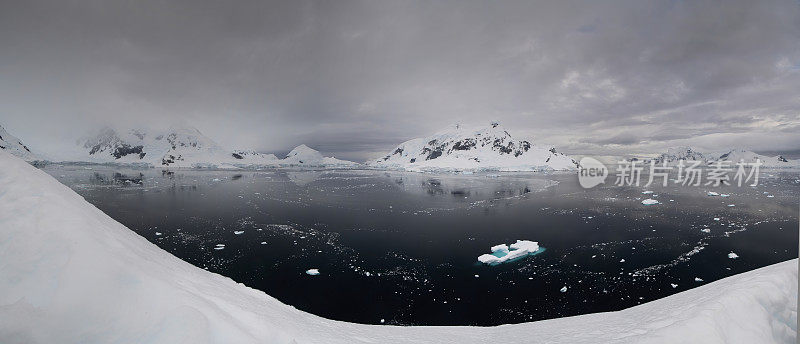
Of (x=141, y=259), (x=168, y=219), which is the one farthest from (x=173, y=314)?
(x=168, y=219)

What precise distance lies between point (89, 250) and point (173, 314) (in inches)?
48.3

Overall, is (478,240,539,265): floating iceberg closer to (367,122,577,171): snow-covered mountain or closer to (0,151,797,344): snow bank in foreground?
(0,151,797,344): snow bank in foreground

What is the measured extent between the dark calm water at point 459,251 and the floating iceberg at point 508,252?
0.48 metres

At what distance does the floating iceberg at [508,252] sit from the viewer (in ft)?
48.1

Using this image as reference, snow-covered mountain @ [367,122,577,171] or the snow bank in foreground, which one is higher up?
snow-covered mountain @ [367,122,577,171]

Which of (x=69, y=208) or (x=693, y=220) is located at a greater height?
(x=69, y=208)

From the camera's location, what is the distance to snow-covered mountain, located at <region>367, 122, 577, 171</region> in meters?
125

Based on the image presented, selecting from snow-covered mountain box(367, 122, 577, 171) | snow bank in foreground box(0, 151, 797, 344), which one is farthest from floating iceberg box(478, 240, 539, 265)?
snow-covered mountain box(367, 122, 577, 171)

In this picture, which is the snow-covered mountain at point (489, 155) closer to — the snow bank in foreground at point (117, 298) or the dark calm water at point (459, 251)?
the dark calm water at point (459, 251)

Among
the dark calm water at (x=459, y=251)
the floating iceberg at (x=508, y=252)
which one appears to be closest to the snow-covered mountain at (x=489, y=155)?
the dark calm water at (x=459, y=251)

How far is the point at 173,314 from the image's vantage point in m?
2.95

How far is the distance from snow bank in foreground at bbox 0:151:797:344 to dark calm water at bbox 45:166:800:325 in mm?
6429

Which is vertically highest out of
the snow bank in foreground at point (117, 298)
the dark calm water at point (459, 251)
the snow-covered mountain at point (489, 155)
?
the snow-covered mountain at point (489, 155)

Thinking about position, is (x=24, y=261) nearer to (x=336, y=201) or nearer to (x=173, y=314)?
(x=173, y=314)
